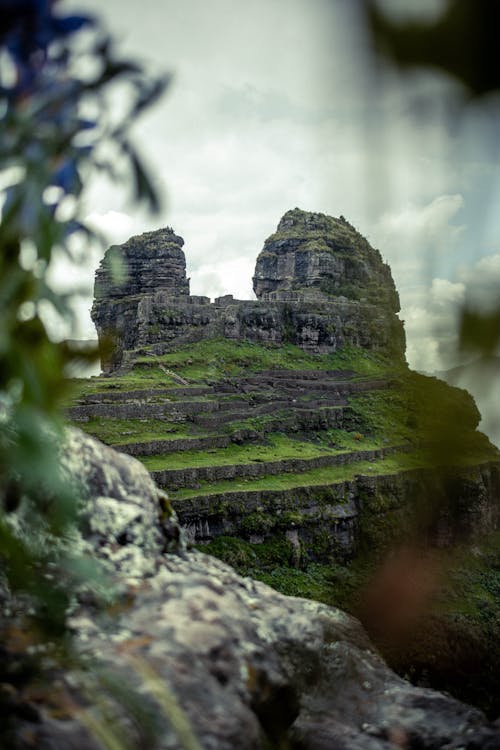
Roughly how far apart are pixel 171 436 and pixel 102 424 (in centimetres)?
280

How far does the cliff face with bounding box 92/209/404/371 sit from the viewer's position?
41363 mm

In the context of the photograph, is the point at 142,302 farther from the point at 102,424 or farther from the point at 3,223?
the point at 3,223

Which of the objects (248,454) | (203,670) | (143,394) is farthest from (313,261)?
(203,670)

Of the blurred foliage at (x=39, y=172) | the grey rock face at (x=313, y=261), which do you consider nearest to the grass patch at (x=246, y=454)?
the blurred foliage at (x=39, y=172)

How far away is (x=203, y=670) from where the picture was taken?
2979 millimetres

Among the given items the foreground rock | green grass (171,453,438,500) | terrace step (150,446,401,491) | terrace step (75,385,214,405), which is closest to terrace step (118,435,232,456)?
terrace step (150,446,401,491)

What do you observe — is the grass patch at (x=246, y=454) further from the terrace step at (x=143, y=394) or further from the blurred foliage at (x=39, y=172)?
the blurred foliage at (x=39, y=172)

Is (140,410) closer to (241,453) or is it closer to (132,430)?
(132,430)

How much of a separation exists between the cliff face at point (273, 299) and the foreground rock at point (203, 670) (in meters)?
33.4

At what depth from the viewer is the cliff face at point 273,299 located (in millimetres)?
41363

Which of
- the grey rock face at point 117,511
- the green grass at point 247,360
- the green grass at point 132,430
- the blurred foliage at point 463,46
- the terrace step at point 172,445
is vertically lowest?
the grey rock face at point 117,511

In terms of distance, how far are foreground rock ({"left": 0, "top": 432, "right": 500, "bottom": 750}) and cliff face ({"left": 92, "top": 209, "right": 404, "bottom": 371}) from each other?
33389 millimetres

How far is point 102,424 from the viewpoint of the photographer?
25922 mm

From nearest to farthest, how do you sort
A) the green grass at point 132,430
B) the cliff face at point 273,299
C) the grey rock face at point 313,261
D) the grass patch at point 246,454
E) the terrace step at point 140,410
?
the grass patch at point 246,454
the green grass at point 132,430
the terrace step at point 140,410
the cliff face at point 273,299
the grey rock face at point 313,261
